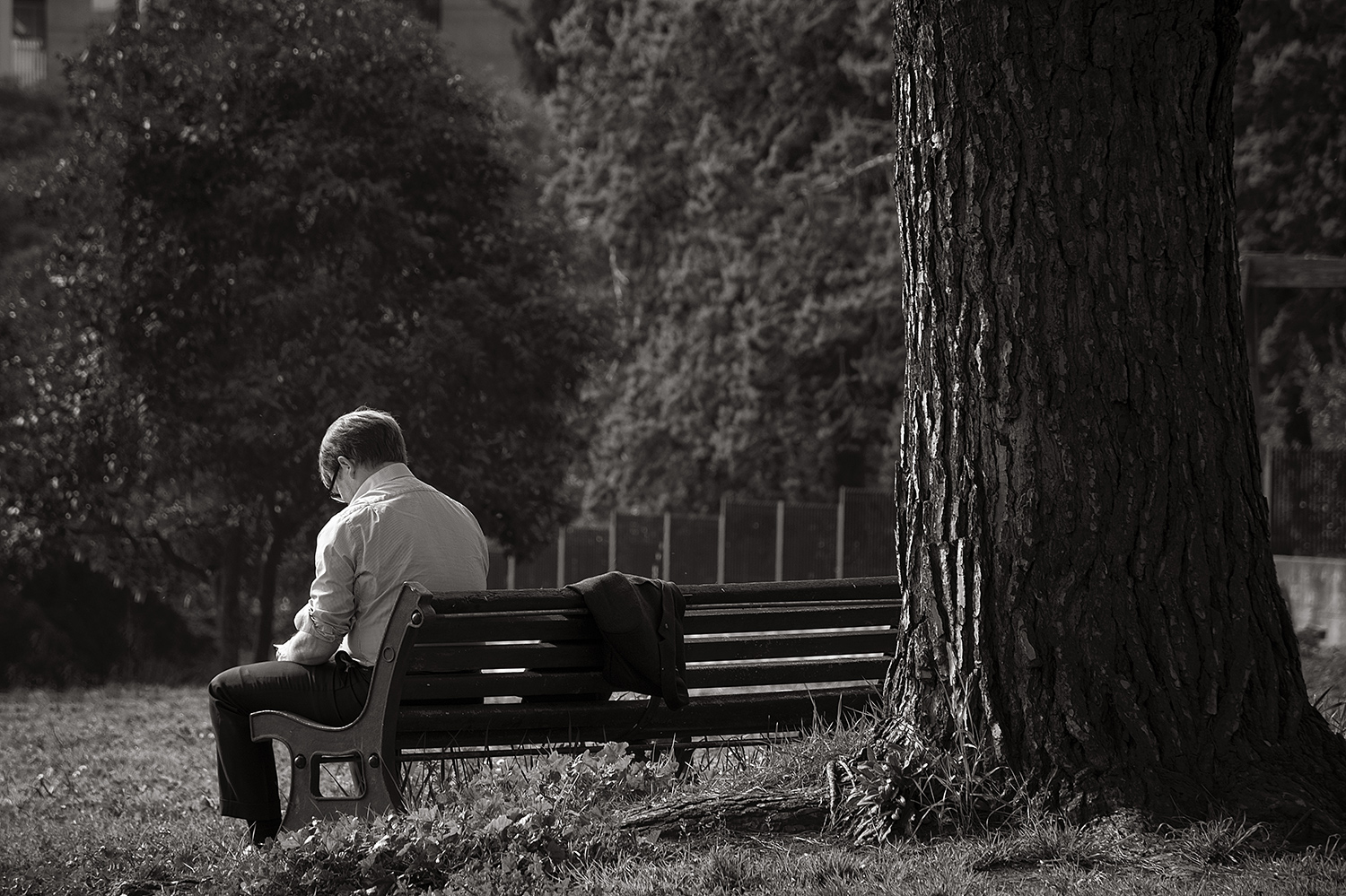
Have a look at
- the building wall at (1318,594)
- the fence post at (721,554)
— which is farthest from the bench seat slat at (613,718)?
the fence post at (721,554)

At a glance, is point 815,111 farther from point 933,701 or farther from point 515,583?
point 933,701

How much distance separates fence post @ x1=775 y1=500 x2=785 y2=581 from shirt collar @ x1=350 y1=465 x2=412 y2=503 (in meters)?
18.1

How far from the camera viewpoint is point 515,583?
28969 mm

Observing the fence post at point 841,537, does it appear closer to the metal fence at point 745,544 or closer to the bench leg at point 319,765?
the metal fence at point 745,544

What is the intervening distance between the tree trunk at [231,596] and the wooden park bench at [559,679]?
14025 millimetres

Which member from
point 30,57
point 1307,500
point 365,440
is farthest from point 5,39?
point 365,440

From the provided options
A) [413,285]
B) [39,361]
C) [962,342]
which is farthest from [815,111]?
[962,342]

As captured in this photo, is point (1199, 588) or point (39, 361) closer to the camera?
point (1199, 588)

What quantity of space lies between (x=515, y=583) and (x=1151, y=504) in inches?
988

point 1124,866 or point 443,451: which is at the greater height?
point 443,451

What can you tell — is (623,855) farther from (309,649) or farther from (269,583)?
(269,583)

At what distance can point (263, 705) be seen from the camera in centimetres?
502

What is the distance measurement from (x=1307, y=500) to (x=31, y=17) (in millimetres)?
47422

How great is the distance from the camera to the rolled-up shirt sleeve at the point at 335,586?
16.3ft
